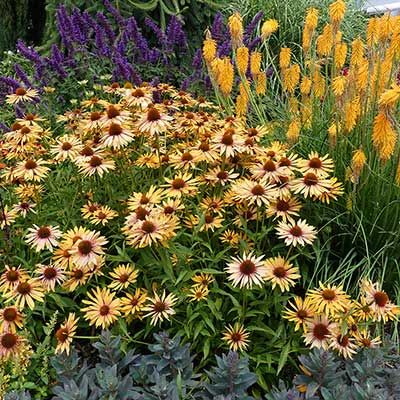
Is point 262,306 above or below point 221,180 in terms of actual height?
below

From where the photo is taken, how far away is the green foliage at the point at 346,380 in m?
1.60

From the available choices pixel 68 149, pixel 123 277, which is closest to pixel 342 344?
pixel 123 277

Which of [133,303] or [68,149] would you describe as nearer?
[133,303]

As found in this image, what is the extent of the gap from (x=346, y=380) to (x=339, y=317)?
21cm

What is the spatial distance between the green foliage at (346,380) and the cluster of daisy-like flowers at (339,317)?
0.17 feet

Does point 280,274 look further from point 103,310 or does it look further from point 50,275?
point 50,275

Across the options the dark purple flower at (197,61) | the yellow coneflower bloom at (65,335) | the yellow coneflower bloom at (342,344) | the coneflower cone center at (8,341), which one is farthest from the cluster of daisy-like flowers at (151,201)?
the dark purple flower at (197,61)

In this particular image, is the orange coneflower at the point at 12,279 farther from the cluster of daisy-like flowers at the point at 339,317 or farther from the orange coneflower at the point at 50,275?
the cluster of daisy-like flowers at the point at 339,317

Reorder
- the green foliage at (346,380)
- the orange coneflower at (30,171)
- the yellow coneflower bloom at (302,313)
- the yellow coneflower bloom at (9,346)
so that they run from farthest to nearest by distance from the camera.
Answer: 1. the orange coneflower at (30,171)
2. the yellow coneflower bloom at (302,313)
3. the yellow coneflower bloom at (9,346)
4. the green foliage at (346,380)

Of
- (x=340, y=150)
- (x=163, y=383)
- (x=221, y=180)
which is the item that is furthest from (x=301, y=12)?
(x=163, y=383)

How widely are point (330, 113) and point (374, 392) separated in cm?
154

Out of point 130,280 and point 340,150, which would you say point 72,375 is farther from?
point 340,150

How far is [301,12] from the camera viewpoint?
18.5 ft

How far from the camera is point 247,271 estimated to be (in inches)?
72.1
